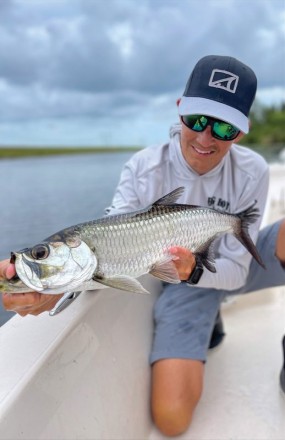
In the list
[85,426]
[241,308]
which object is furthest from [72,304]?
[241,308]

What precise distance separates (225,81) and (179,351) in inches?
54.0

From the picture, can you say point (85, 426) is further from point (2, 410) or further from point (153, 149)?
point (153, 149)

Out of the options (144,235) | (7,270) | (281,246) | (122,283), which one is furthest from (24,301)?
(281,246)

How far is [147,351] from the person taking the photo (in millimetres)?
2326

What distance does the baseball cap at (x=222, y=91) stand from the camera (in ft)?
6.48

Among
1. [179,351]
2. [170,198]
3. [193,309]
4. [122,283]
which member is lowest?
[179,351]

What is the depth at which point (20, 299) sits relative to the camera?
4.74ft

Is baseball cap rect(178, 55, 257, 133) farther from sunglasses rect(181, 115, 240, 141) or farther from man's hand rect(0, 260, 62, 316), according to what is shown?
man's hand rect(0, 260, 62, 316)

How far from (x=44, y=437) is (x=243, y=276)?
4.38 ft

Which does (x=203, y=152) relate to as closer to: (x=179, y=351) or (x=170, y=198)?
(x=170, y=198)

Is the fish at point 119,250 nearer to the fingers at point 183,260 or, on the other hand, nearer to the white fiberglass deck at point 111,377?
the fingers at point 183,260

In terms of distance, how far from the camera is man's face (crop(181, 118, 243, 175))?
204cm

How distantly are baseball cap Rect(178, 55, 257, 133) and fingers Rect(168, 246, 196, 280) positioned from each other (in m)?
0.66

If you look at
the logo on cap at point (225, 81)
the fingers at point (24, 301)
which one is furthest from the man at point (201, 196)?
the fingers at point (24, 301)
